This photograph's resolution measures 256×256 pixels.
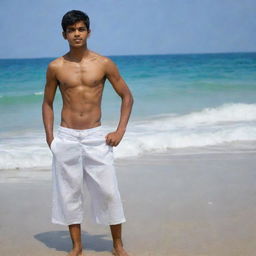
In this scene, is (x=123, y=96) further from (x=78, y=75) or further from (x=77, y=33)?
(x=77, y=33)

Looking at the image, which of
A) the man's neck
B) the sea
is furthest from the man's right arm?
the sea

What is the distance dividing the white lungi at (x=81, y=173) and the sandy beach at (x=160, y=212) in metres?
0.35

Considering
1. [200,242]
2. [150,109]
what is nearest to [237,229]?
[200,242]

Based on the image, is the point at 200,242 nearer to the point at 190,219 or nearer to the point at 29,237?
the point at 190,219

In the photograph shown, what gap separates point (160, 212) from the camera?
13.8ft

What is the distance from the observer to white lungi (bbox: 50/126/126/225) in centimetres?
317

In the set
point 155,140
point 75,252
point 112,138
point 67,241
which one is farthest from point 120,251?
point 155,140

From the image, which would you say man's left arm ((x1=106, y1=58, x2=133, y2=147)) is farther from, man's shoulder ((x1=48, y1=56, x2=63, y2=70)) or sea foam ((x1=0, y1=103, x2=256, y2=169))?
sea foam ((x1=0, y1=103, x2=256, y2=169))

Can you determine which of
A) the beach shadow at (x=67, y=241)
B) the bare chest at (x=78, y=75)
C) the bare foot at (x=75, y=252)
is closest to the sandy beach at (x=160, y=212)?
the beach shadow at (x=67, y=241)

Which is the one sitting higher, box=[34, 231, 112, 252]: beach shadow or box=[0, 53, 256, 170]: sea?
box=[34, 231, 112, 252]: beach shadow

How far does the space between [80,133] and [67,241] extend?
923 mm

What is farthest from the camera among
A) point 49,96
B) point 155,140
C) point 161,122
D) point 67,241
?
point 161,122

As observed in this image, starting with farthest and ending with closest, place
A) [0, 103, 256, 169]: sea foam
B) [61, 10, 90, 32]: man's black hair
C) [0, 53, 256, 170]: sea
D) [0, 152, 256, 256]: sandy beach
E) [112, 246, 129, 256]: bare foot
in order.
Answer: [0, 53, 256, 170]: sea, [0, 103, 256, 169]: sea foam, [0, 152, 256, 256]: sandy beach, [112, 246, 129, 256]: bare foot, [61, 10, 90, 32]: man's black hair

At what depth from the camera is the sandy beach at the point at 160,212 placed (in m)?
3.53
